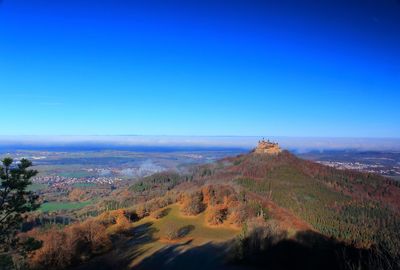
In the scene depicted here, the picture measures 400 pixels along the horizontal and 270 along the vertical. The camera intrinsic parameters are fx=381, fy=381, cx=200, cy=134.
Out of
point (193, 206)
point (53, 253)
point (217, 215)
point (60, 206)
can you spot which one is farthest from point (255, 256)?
point (60, 206)

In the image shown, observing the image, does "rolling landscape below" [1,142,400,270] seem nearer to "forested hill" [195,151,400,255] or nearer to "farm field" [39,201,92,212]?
"forested hill" [195,151,400,255]

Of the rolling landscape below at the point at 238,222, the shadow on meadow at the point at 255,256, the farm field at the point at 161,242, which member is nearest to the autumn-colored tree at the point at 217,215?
the rolling landscape below at the point at 238,222

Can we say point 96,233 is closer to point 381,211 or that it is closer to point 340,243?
point 340,243

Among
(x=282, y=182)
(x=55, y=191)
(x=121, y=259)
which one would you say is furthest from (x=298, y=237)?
(x=55, y=191)

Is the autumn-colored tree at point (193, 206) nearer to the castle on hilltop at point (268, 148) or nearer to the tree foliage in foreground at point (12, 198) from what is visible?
the tree foliage in foreground at point (12, 198)

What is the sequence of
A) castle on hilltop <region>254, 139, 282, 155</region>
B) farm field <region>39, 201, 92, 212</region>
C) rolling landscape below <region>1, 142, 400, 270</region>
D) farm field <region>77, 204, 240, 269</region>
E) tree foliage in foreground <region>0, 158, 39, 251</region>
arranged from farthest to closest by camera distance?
castle on hilltop <region>254, 139, 282, 155</region> → farm field <region>39, 201, 92, 212</region> → farm field <region>77, 204, 240, 269</region> → rolling landscape below <region>1, 142, 400, 270</region> → tree foliage in foreground <region>0, 158, 39, 251</region>

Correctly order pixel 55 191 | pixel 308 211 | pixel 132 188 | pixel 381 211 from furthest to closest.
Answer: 1. pixel 55 191
2. pixel 132 188
3. pixel 381 211
4. pixel 308 211

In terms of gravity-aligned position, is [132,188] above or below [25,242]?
below

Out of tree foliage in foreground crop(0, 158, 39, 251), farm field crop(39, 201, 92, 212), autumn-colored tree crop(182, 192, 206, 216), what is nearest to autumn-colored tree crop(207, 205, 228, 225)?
autumn-colored tree crop(182, 192, 206, 216)
